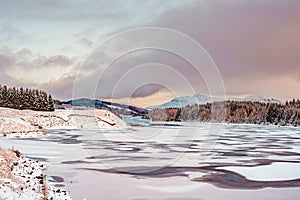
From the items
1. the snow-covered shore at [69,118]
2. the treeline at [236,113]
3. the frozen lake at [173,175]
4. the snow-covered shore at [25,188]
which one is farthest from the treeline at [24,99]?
the treeline at [236,113]

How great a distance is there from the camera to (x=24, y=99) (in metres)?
55.3

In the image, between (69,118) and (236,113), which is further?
(236,113)

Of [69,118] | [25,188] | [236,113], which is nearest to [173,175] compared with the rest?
[25,188]

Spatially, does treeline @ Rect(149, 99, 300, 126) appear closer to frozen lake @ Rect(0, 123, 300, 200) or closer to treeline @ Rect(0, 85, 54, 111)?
treeline @ Rect(0, 85, 54, 111)

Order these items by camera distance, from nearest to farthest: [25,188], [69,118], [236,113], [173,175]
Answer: [25,188]
[173,175]
[69,118]
[236,113]

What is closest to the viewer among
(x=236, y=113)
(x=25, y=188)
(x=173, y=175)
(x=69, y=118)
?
(x=25, y=188)

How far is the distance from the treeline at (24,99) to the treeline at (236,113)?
5051 centimetres

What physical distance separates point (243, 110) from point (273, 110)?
2340 centimetres

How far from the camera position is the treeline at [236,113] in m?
99.6

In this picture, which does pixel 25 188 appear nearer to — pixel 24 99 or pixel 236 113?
pixel 24 99

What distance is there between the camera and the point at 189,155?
60.1 feet

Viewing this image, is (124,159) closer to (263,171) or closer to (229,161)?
(229,161)

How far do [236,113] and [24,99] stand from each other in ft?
287

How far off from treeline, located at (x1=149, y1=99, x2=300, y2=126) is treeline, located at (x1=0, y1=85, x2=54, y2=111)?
1989 inches
